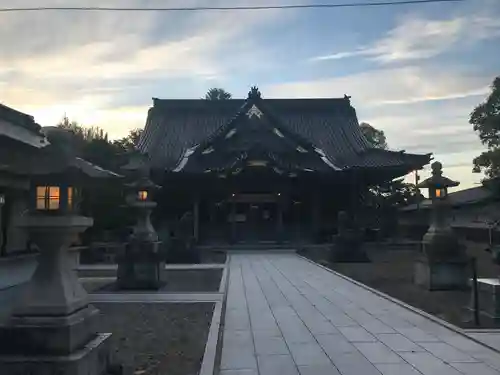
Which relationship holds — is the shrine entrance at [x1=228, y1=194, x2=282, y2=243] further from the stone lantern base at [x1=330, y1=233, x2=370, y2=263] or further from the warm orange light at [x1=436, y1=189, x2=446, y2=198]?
the warm orange light at [x1=436, y1=189, x2=446, y2=198]

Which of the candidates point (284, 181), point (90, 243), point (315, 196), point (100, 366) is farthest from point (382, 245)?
point (100, 366)

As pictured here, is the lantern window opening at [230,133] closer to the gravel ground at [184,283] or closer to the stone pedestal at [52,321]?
the gravel ground at [184,283]

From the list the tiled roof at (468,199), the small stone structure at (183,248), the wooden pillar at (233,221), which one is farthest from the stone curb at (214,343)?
the wooden pillar at (233,221)

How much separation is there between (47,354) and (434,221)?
1132cm

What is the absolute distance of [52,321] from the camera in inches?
193

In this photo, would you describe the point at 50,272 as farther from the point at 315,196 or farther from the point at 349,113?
the point at 349,113

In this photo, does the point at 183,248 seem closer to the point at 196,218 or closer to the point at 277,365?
the point at 196,218

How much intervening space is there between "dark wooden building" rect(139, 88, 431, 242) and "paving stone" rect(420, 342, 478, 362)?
70.3 feet

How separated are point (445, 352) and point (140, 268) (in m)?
9.09

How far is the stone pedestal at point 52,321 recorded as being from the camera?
4758 mm

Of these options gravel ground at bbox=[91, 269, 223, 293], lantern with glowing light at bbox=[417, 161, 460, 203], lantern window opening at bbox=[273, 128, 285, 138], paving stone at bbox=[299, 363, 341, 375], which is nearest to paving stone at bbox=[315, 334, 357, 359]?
paving stone at bbox=[299, 363, 341, 375]

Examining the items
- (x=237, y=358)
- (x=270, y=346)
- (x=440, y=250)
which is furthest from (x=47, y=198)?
(x=440, y=250)

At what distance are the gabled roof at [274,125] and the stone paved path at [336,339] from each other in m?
19.4

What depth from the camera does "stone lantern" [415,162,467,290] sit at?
42.9 feet
